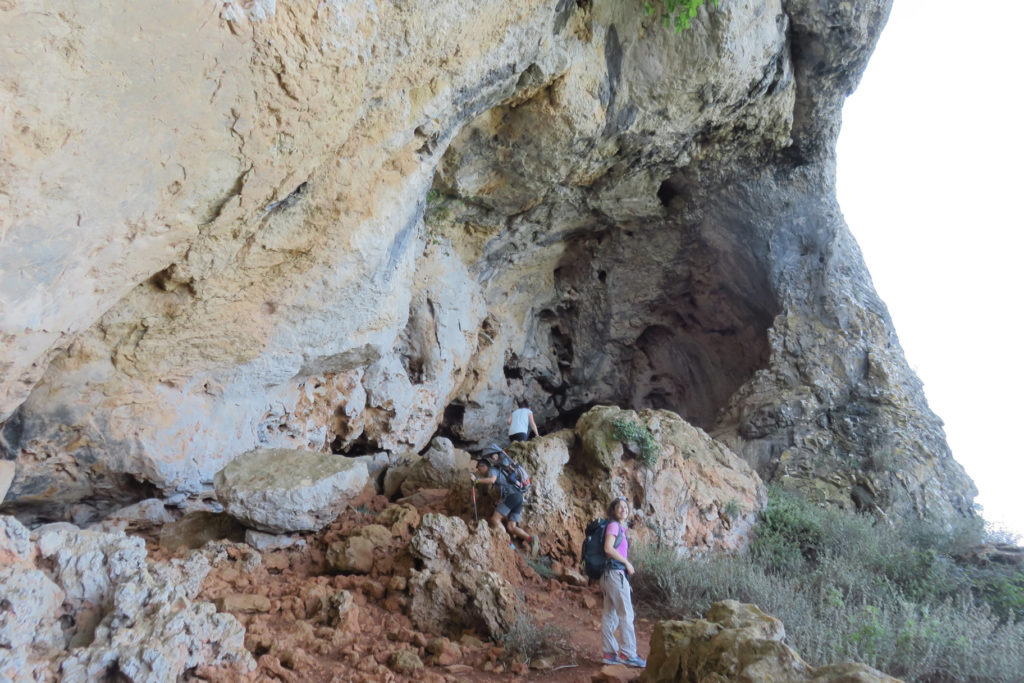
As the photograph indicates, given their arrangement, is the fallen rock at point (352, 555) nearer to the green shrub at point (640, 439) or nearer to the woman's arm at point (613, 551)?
the woman's arm at point (613, 551)

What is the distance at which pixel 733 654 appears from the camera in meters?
2.85

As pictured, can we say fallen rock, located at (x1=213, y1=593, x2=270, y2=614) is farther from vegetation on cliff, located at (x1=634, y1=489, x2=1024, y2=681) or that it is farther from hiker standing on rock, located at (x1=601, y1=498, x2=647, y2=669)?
vegetation on cliff, located at (x1=634, y1=489, x2=1024, y2=681)

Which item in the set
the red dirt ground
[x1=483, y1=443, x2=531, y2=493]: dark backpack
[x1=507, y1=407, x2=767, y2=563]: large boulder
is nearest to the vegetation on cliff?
[x1=507, y1=407, x2=767, y2=563]: large boulder

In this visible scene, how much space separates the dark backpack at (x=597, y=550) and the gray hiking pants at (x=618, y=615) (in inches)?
4.2

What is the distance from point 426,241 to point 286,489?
493cm

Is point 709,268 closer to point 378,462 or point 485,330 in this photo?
point 485,330

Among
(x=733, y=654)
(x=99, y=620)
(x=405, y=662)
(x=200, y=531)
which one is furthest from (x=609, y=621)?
(x=200, y=531)

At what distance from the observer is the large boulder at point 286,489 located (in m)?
5.11

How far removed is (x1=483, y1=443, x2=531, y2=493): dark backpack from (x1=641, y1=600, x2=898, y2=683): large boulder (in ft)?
8.14

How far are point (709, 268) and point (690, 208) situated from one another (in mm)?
1467

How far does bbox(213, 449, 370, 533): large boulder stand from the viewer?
16.8 feet

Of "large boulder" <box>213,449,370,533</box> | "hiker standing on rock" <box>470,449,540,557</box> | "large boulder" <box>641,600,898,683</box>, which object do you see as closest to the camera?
"large boulder" <box>641,600,898,683</box>

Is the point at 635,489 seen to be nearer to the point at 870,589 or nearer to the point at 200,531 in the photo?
the point at 870,589

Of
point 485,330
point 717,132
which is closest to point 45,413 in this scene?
point 485,330
